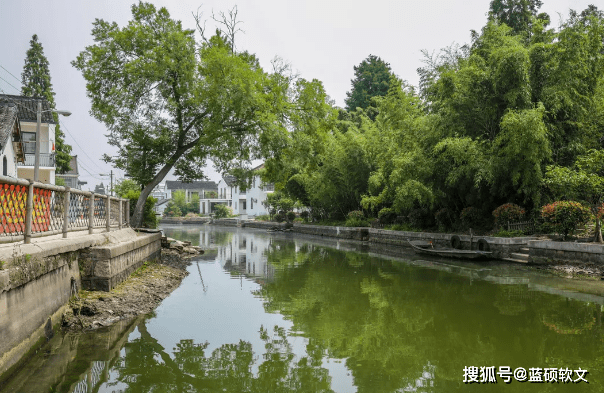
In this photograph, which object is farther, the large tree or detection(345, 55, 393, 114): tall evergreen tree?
detection(345, 55, 393, 114): tall evergreen tree

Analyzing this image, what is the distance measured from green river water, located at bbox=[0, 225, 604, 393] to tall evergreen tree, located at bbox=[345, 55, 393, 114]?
3879cm

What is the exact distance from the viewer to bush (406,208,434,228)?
2377cm

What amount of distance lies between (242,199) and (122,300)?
5602 cm

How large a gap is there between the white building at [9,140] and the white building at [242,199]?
87.8ft

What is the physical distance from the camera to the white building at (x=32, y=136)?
26.1m

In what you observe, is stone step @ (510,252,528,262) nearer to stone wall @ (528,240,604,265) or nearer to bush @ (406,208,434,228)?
stone wall @ (528,240,604,265)

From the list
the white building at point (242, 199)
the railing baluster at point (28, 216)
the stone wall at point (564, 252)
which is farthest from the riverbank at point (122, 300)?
the white building at point (242, 199)

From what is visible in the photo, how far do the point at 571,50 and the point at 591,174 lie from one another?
5085 mm

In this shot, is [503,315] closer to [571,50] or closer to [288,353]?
[288,353]

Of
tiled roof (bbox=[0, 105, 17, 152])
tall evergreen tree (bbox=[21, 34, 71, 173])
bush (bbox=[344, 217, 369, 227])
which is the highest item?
tall evergreen tree (bbox=[21, 34, 71, 173])

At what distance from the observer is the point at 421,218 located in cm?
2416

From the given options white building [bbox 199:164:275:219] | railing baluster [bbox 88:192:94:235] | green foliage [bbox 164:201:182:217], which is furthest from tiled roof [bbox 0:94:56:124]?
green foliage [bbox 164:201:182:217]

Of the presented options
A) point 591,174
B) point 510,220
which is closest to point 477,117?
point 510,220

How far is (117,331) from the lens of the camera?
7.02 metres
